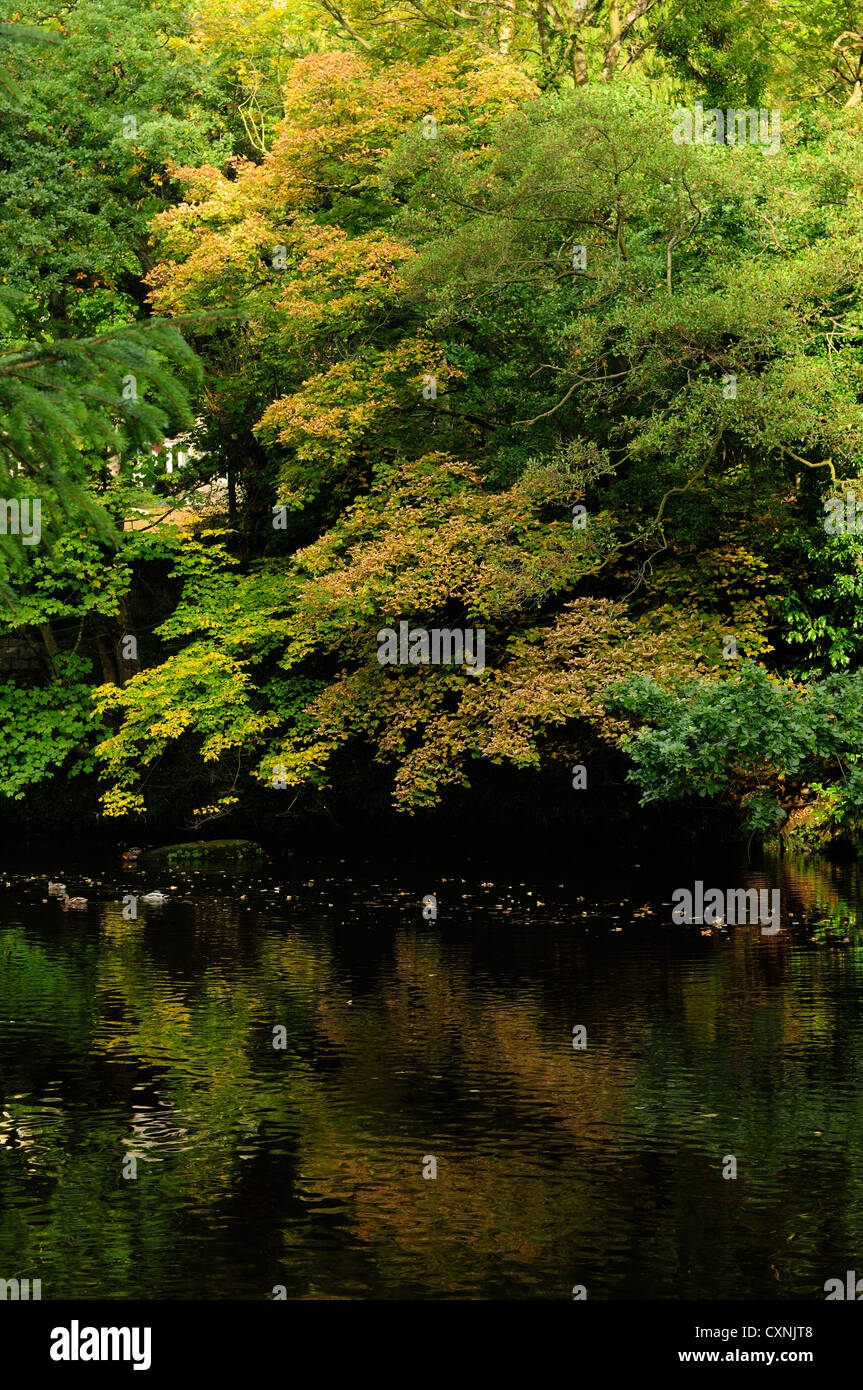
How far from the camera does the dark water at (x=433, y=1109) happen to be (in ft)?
25.0

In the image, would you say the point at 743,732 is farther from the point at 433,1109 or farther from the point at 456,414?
the point at 433,1109

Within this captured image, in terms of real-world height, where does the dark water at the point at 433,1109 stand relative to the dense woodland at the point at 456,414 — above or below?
below

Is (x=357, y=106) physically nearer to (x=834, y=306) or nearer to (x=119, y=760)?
(x=834, y=306)

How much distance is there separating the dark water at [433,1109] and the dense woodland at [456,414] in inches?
252

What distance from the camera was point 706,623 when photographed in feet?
80.2

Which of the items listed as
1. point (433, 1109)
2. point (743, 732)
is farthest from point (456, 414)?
point (433, 1109)

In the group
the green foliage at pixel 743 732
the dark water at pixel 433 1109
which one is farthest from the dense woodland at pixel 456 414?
the dark water at pixel 433 1109

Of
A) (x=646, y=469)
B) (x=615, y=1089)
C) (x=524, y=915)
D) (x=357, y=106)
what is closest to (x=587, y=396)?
(x=646, y=469)

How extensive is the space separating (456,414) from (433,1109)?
17376 mm

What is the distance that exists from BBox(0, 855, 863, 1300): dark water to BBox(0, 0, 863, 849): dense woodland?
6.40 metres

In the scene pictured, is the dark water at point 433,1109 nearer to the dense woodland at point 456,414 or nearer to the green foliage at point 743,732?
the green foliage at point 743,732

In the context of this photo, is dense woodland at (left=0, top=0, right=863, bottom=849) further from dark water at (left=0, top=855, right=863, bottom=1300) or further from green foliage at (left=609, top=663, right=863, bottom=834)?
dark water at (left=0, top=855, right=863, bottom=1300)

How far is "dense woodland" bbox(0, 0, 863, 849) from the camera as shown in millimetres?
22266

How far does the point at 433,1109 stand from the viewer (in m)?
10.4
